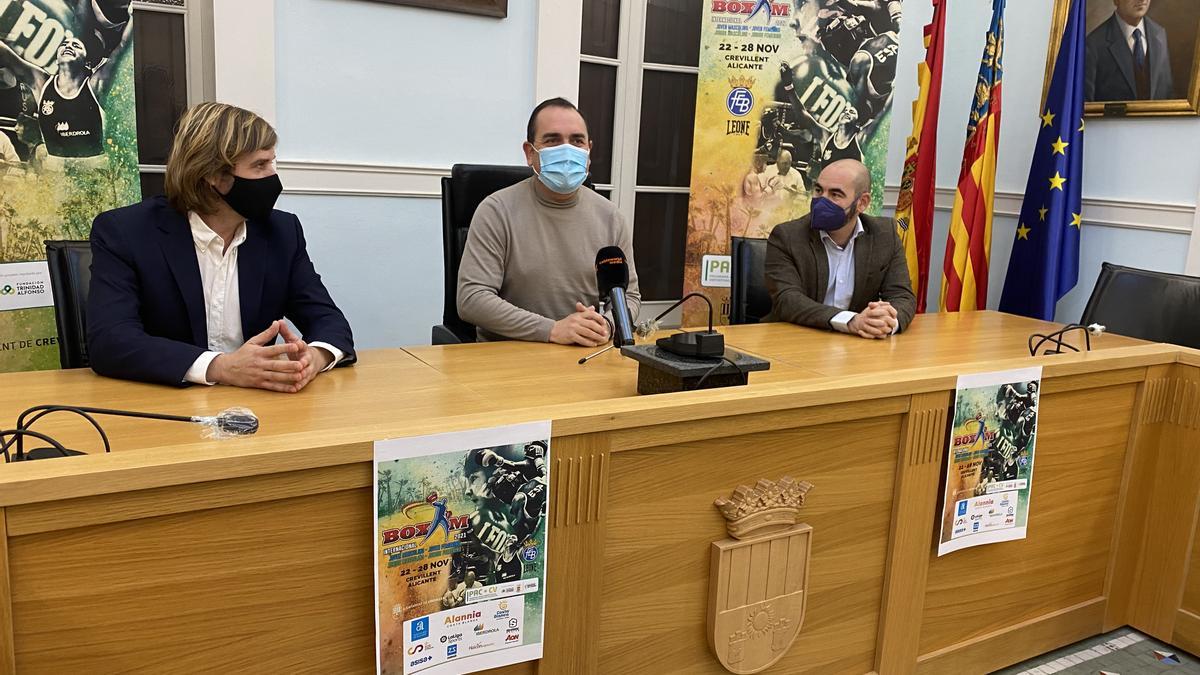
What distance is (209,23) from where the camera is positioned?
3.03 metres

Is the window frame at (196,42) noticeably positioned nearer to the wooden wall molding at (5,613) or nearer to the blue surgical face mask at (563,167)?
the blue surgical face mask at (563,167)

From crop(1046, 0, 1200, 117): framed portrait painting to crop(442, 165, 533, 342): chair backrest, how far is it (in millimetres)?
2710

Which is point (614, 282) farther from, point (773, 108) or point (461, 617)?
point (773, 108)

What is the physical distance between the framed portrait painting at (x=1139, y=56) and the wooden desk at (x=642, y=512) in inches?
71.4

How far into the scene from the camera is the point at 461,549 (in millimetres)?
1302

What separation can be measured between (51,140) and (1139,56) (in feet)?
13.1

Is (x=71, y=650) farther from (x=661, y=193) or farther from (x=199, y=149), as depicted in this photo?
(x=661, y=193)

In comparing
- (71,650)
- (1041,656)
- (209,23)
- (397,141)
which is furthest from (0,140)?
(1041,656)

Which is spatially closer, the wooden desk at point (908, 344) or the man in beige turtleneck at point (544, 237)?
the wooden desk at point (908, 344)

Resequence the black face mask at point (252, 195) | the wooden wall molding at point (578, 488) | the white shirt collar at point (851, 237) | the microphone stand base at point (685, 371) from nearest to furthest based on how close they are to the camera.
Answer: the wooden wall molding at point (578, 488) → the microphone stand base at point (685, 371) → the black face mask at point (252, 195) → the white shirt collar at point (851, 237)

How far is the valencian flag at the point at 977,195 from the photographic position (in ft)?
12.9

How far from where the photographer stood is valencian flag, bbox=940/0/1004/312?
3943mm

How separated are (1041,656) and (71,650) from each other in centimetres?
203

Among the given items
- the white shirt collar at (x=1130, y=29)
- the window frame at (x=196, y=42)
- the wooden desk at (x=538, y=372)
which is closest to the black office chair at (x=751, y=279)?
the wooden desk at (x=538, y=372)
